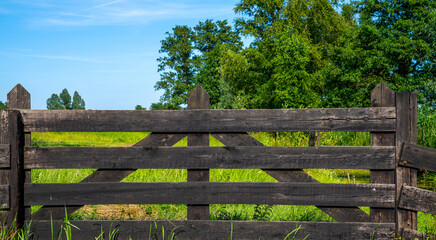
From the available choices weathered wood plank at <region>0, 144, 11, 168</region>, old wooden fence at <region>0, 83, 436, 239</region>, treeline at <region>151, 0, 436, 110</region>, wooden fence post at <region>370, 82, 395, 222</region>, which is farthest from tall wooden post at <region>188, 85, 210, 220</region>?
treeline at <region>151, 0, 436, 110</region>

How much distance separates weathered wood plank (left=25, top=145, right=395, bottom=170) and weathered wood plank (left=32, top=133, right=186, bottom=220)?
77mm

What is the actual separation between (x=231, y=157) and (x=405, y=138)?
1.86 metres

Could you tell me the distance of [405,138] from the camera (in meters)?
4.10

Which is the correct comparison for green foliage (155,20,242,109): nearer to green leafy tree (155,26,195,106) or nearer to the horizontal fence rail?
green leafy tree (155,26,195,106)

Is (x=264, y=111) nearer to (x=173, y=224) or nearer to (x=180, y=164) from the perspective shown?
(x=180, y=164)

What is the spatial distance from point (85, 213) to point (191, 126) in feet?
7.74

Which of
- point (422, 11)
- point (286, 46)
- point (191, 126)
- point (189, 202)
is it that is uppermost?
point (422, 11)

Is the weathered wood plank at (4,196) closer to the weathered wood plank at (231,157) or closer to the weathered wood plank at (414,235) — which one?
A: the weathered wood plank at (231,157)

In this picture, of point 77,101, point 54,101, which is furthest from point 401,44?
point 77,101

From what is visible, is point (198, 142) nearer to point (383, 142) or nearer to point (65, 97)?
point (383, 142)

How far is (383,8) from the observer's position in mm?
27188

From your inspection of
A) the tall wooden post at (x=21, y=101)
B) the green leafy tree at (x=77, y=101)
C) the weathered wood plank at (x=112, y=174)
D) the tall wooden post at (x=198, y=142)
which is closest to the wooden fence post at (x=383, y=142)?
the tall wooden post at (x=198, y=142)

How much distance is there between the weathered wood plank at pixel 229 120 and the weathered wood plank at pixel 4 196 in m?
0.76

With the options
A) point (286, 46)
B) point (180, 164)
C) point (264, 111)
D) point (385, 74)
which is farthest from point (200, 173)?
point (385, 74)
